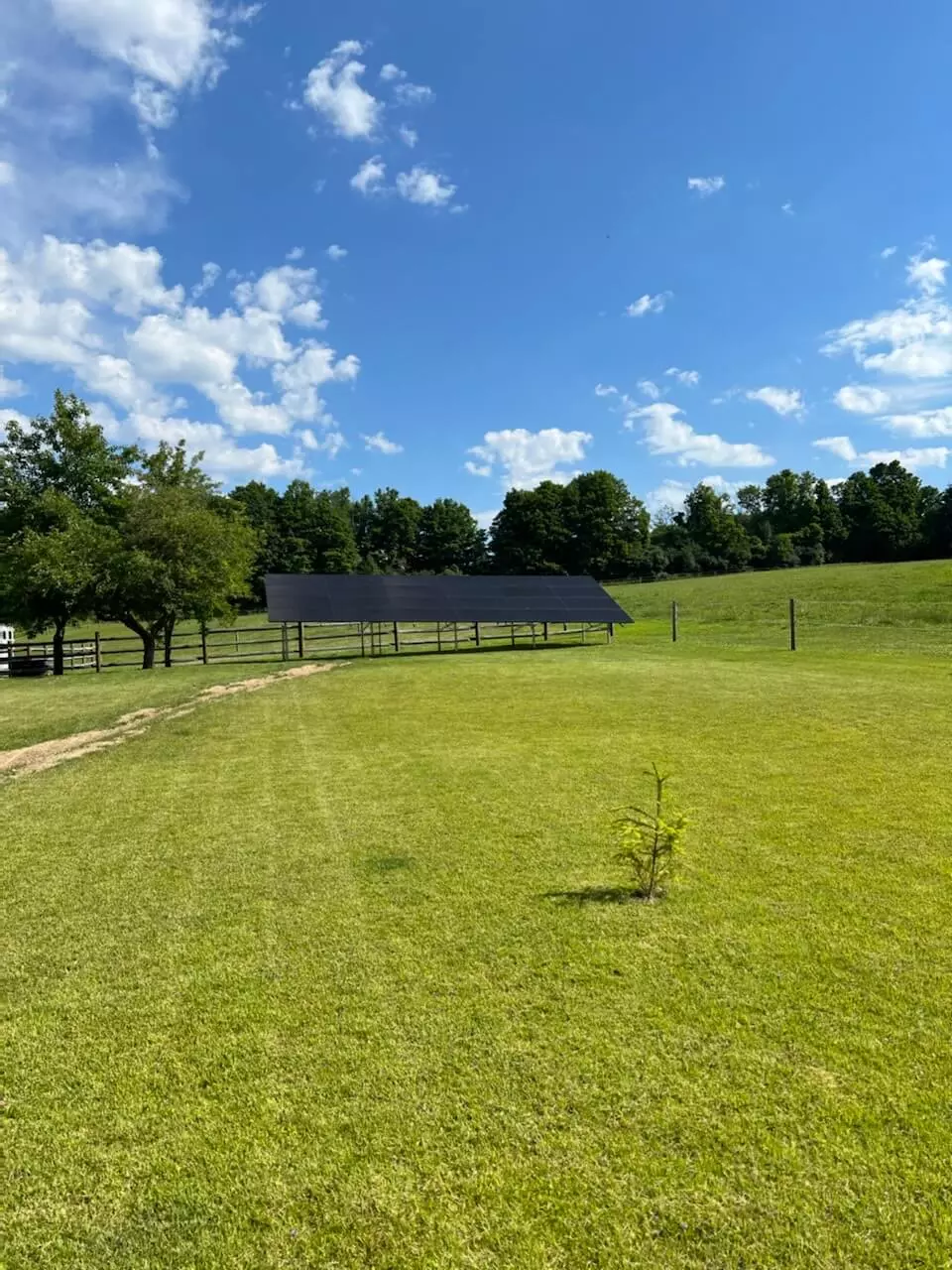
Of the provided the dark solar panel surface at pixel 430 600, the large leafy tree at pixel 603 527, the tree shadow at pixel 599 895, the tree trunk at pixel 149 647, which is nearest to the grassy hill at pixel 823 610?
the dark solar panel surface at pixel 430 600

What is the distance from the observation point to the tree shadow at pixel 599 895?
4082 millimetres

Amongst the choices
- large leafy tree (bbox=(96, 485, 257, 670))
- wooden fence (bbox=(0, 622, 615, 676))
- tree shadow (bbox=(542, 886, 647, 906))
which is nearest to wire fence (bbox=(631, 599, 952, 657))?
wooden fence (bbox=(0, 622, 615, 676))

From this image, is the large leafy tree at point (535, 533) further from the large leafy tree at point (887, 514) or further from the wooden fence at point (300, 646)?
the wooden fence at point (300, 646)

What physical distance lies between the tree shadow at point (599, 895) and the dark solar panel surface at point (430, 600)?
18415 mm

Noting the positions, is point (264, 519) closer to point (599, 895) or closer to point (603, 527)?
point (603, 527)

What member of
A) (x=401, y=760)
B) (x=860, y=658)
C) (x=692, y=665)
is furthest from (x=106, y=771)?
(x=860, y=658)

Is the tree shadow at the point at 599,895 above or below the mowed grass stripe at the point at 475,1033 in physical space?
above

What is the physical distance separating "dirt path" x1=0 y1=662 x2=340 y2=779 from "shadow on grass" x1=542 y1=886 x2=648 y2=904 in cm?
657

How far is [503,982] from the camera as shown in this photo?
10.7 ft

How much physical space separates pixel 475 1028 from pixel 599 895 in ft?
4.69

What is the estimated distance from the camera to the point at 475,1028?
9.62ft

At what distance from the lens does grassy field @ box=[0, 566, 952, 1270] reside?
6.72 feet

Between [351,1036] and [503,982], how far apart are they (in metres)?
0.73

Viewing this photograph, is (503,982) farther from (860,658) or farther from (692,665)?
(860,658)
